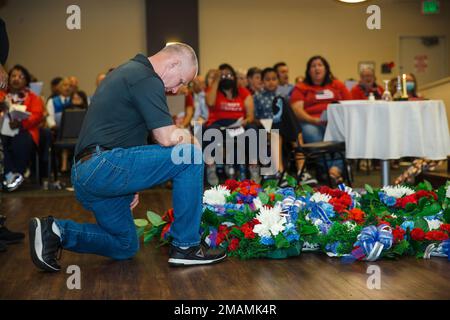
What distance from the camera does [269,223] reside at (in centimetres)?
300

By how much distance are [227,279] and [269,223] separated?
19.0 inches

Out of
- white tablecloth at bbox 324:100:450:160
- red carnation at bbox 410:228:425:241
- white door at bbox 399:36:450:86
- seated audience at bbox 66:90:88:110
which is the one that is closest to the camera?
red carnation at bbox 410:228:425:241

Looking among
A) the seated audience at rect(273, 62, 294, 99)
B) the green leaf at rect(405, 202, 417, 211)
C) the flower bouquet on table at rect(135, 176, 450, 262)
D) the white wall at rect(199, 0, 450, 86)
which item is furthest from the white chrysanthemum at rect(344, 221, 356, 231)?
the white wall at rect(199, 0, 450, 86)

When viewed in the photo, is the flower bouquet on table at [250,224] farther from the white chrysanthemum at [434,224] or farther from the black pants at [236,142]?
the black pants at [236,142]

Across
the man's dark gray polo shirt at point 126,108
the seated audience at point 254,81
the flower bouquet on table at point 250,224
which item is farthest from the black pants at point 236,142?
the man's dark gray polo shirt at point 126,108

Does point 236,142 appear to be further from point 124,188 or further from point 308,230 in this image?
point 124,188

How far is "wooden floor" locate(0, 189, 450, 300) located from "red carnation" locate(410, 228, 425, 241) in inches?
4.3

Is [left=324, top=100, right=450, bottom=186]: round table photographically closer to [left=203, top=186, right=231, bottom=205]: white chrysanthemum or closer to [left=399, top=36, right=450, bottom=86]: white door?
[left=203, top=186, right=231, bottom=205]: white chrysanthemum

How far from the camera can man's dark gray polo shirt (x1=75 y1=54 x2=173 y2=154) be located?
2559 mm

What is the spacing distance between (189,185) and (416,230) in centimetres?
106

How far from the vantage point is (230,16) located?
38.2 ft

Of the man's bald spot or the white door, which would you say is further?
the white door

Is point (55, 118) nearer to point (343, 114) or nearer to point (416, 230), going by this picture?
point (343, 114)
